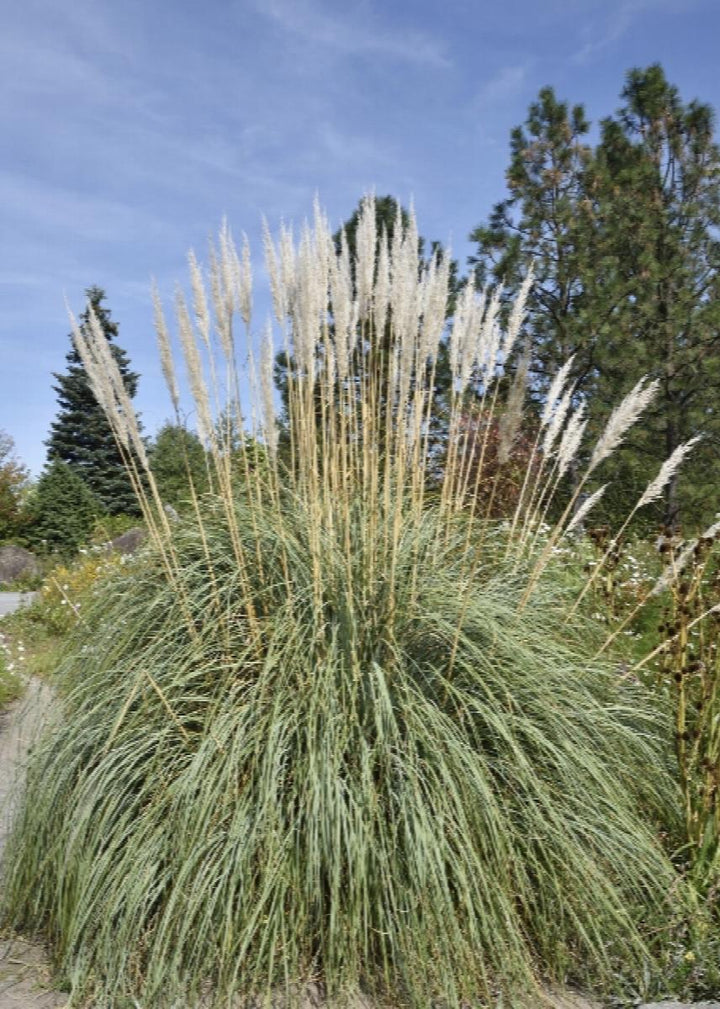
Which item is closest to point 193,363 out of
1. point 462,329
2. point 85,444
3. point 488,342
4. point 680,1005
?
point 462,329

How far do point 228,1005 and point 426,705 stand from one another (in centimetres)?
95

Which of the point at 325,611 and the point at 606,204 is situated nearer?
the point at 325,611

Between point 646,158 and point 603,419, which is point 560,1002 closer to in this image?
point 603,419

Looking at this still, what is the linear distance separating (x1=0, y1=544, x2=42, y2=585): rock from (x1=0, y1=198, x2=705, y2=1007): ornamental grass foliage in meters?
13.9

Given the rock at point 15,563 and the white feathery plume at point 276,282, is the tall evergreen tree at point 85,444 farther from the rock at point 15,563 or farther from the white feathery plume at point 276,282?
the white feathery plume at point 276,282

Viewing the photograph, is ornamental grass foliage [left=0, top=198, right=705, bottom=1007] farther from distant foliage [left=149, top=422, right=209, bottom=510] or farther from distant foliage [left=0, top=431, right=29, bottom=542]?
distant foliage [left=0, top=431, right=29, bottom=542]

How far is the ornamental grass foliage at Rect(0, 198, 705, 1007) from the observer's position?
7.16ft

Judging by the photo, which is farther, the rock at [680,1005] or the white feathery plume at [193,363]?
the white feathery plume at [193,363]

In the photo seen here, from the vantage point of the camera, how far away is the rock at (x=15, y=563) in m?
15.9

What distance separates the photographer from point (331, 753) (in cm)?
232

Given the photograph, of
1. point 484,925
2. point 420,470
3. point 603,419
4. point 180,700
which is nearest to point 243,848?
point 180,700

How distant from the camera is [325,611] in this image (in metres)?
2.88

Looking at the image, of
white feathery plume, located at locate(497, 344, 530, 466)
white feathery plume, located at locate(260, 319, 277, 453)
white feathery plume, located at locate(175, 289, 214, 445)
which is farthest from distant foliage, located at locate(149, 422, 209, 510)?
white feathery plume, located at locate(497, 344, 530, 466)

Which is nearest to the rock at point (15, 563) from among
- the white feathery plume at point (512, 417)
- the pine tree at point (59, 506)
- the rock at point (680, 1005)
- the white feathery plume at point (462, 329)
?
the pine tree at point (59, 506)
